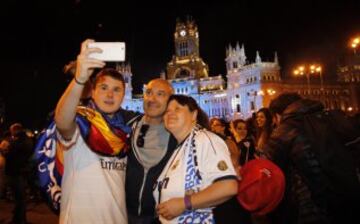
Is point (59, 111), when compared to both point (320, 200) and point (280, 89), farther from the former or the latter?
point (280, 89)

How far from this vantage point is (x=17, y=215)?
27.9 feet

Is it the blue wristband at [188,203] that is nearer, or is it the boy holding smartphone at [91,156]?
the blue wristband at [188,203]

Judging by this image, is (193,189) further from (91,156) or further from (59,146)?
(59,146)

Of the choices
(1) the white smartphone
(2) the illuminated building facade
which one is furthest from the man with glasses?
(2) the illuminated building facade

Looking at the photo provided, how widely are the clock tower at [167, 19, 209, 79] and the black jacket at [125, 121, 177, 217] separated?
8304cm

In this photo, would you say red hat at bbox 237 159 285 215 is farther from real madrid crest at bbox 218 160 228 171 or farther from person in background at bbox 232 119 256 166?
person in background at bbox 232 119 256 166

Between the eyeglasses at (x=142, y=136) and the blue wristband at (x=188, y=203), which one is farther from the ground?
the eyeglasses at (x=142, y=136)

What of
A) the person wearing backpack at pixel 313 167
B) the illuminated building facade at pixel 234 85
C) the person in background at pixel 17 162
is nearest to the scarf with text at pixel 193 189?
the person wearing backpack at pixel 313 167

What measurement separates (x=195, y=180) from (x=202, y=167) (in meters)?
0.12

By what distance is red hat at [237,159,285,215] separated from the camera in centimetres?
278

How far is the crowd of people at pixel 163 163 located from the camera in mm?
2582

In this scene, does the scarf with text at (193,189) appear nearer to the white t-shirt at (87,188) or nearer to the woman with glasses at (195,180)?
the woman with glasses at (195,180)

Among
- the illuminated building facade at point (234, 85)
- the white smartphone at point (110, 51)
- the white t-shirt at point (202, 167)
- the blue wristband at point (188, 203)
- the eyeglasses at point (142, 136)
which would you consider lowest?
the blue wristband at point (188, 203)

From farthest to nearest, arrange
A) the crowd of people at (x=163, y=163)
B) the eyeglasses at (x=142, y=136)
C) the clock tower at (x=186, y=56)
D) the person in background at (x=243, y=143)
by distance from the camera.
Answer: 1. the clock tower at (x=186, y=56)
2. the person in background at (x=243, y=143)
3. the eyeglasses at (x=142, y=136)
4. the crowd of people at (x=163, y=163)
